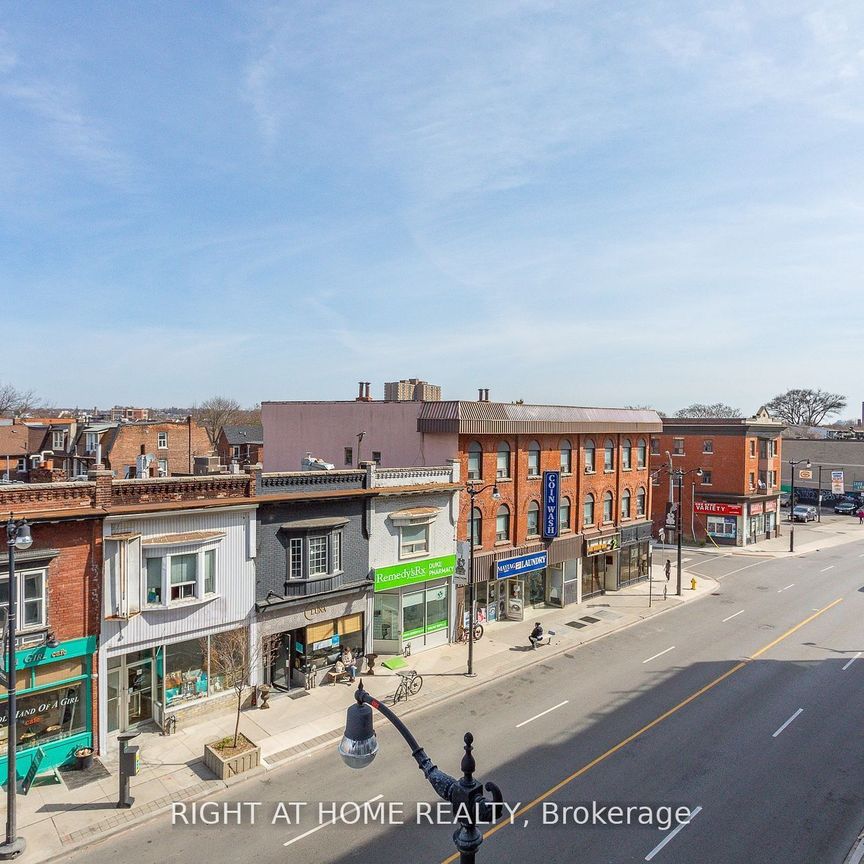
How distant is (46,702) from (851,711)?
Result: 26696mm

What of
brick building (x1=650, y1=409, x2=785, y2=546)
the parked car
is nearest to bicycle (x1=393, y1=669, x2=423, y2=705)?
brick building (x1=650, y1=409, x2=785, y2=546)

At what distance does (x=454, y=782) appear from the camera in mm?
7516

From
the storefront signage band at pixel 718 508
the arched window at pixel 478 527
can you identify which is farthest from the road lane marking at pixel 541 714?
the storefront signage band at pixel 718 508

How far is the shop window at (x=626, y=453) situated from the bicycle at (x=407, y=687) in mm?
21760

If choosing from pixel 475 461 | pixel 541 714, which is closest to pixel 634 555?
pixel 475 461

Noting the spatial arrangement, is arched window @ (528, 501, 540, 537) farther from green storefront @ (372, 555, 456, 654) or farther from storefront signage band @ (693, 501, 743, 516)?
storefront signage band @ (693, 501, 743, 516)

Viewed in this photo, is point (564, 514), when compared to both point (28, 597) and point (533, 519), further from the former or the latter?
point (28, 597)

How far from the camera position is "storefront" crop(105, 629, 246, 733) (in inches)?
811

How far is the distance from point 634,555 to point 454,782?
38258 millimetres

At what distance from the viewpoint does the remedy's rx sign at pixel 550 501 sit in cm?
3500

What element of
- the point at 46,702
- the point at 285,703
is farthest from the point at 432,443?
the point at 46,702

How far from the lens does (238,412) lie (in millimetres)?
119500

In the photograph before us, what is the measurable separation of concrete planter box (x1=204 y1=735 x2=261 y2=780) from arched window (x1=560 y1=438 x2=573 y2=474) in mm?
23032

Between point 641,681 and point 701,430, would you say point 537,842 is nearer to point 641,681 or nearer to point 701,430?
point 641,681
